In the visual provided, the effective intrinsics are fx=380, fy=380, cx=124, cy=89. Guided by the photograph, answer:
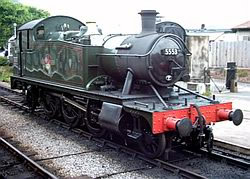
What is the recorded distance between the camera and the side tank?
7.24 m

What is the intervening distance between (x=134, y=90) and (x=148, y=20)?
146cm

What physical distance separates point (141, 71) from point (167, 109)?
42.5 inches

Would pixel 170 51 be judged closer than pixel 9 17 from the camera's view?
Yes

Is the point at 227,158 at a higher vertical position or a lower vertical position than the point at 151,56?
lower

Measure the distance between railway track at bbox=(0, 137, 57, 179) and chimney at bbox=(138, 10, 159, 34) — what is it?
3418mm

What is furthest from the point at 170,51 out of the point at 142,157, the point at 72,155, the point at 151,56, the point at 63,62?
the point at 63,62

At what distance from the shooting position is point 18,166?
23.1 ft

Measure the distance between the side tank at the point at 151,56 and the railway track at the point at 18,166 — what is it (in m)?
2.56

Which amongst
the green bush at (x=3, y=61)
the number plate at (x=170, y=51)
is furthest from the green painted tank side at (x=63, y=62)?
the green bush at (x=3, y=61)

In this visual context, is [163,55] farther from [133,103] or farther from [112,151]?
[112,151]

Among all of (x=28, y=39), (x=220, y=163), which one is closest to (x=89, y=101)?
(x=220, y=163)

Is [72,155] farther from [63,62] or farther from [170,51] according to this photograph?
[170,51]

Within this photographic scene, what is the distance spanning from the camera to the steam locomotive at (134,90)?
688 centimetres

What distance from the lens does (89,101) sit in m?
8.43
